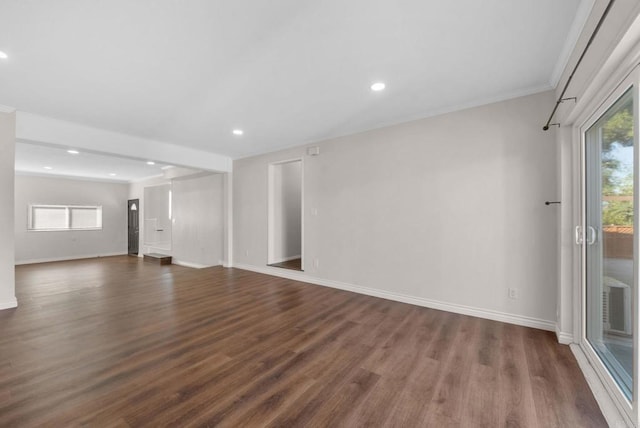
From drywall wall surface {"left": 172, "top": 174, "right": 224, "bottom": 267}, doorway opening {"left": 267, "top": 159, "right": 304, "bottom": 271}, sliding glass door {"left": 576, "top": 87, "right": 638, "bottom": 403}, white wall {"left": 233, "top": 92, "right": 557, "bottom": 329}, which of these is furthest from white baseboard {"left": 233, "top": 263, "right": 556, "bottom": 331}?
drywall wall surface {"left": 172, "top": 174, "right": 224, "bottom": 267}

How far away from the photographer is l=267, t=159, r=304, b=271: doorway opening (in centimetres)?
531

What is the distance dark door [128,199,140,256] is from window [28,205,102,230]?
858 mm

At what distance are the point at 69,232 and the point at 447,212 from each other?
10.7 metres

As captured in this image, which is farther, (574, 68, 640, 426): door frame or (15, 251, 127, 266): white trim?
(15, 251, 127, 266): white trim

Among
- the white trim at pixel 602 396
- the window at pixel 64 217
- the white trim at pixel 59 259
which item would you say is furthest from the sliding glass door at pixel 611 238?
the window at pixel 64 217

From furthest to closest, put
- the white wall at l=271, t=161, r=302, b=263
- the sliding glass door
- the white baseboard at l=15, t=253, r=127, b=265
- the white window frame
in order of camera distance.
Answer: the white window frame, the white baseboard at l=15, t=253, r=127, b=265, the white wall at l=271, t=161, r=302, b=263, the sliding glass door

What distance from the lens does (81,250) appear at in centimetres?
816

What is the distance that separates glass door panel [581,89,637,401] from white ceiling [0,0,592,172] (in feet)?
2.55

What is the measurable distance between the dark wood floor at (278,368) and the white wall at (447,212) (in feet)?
1.31

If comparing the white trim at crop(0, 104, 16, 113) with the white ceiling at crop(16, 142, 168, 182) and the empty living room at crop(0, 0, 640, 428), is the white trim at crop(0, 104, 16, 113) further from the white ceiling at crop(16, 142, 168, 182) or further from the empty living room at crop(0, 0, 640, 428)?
the white ceiling at crop(16, 142, 168, 182)

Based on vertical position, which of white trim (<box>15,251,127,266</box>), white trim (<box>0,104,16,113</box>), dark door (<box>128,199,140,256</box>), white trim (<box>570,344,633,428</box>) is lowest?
white trim (<box>15,251,127,266</box>)

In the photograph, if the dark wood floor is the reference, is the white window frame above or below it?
above

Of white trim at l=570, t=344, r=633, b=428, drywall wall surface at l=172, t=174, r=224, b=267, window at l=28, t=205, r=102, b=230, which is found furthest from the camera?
window at l=28, t=205, r=102, b=230

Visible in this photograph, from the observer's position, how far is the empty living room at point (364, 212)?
159 cm
